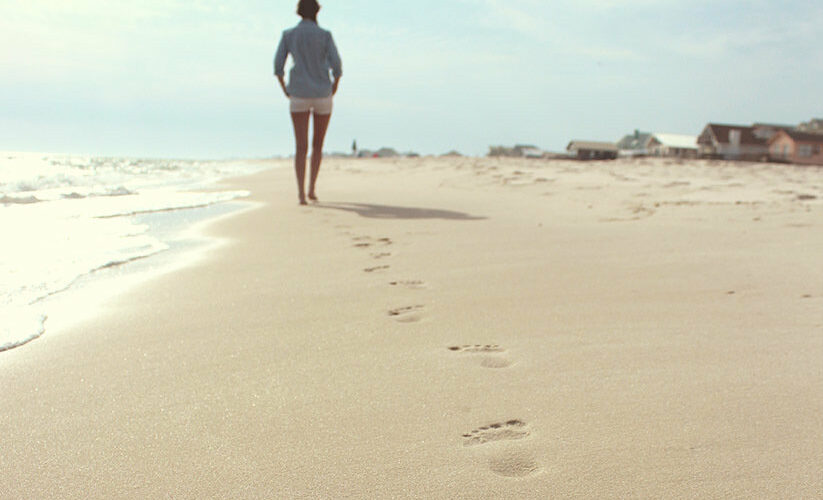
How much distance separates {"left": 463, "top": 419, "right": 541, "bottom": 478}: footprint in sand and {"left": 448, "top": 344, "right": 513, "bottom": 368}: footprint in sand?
0.91 ft

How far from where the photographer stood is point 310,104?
5.08 meters

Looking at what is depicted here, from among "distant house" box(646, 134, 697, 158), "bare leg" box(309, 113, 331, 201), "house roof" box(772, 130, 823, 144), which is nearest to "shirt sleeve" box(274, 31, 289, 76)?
"bare leg" box(309, 113, 331, 201)

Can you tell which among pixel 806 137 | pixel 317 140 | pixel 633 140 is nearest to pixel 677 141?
pixel 806 137

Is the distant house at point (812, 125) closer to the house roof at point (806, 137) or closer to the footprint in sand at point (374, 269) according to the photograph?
the house roof at point (806, 137)

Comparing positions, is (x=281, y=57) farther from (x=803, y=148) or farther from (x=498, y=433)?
(x=803, y=148)

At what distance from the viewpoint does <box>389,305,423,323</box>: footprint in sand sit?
69.4 inches

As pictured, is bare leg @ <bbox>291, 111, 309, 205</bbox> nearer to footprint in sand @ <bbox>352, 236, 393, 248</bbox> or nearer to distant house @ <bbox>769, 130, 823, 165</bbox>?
footprint in sand @ <bbox>352, 236, 393, 248</bbox>

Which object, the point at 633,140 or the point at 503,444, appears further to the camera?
the point at 633,140

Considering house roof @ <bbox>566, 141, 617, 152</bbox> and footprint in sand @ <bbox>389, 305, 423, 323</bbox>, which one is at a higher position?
house roof @ <bbox>566, 141, 617, 152</bbox>

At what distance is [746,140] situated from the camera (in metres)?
37.5

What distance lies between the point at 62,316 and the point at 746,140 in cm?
4255

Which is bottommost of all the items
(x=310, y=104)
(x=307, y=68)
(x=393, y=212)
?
(x=393, y=212)

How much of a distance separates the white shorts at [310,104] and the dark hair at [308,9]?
671mm

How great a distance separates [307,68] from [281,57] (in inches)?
9.8
